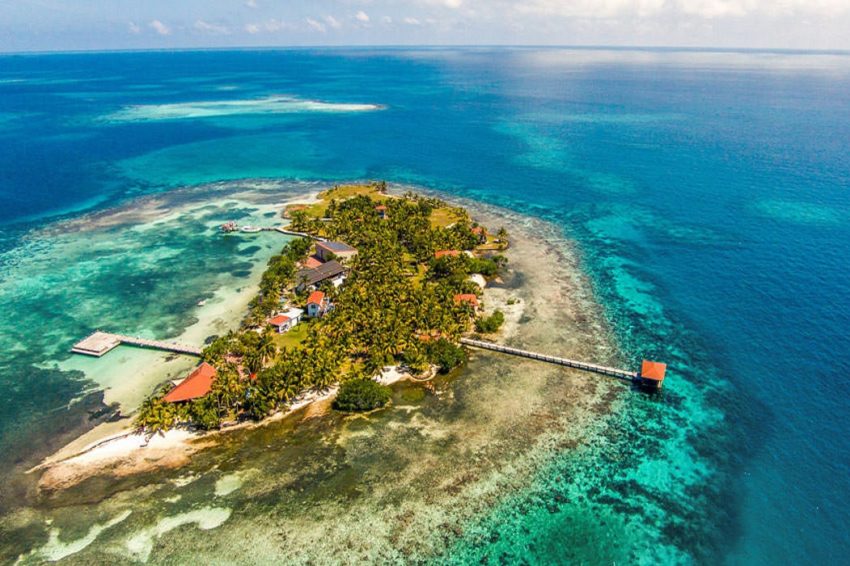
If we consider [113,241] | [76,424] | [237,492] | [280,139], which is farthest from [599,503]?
[280,139]

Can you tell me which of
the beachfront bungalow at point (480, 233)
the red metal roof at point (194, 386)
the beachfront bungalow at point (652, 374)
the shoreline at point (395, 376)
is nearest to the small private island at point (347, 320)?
the red metal roof at point (194, 386)

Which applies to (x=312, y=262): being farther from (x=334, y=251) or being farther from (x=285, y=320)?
(x=285, y=320)

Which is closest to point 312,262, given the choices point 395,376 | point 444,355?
point 395,376

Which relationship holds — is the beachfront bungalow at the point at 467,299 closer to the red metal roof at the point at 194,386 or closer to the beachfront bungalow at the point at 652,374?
the beachfront bungalow at the point at 652,374

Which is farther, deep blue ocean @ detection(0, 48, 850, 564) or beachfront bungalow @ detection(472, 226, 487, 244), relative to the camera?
beachfront bungalow @ detection(472, 226, 487, 244)

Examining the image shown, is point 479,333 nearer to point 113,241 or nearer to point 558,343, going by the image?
point 558,343

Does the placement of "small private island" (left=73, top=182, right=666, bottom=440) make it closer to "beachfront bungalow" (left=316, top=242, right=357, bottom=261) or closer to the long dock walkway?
the long dock walkway

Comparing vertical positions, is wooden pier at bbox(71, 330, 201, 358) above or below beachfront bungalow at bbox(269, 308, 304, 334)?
below

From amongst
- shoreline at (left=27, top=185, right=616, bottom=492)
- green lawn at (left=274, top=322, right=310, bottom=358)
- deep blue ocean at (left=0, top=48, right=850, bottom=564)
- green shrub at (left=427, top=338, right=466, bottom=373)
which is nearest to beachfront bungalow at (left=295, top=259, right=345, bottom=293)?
green lawn at (left=274, top=322, right=310, bottom=358)
